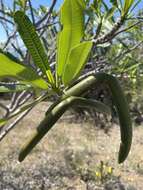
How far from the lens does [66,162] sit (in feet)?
19.7

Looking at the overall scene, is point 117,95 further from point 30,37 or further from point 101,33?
point 101,33

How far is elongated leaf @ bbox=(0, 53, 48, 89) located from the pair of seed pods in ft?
0.17

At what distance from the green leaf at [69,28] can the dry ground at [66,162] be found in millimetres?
4367

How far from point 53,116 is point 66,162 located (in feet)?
18.3

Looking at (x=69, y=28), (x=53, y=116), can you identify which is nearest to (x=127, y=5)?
(x=69, y=28)

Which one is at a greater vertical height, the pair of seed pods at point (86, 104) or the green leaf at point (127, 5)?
the pair of seed pods at point (86, 104)

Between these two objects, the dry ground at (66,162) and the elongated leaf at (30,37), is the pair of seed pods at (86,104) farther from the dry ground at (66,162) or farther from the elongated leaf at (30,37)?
the dry ground at (66,162)

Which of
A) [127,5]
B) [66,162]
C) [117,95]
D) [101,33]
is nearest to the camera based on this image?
[117,95]

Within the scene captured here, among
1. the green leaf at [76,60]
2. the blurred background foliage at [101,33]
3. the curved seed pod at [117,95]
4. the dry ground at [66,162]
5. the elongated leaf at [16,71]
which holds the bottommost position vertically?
the dry ground at [66,162]

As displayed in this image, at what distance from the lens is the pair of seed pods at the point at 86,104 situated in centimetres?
49

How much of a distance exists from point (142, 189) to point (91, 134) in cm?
287

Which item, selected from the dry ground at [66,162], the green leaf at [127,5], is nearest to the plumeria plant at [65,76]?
the green leaf at [127,5]

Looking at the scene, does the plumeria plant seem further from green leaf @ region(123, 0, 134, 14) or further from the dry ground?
the dry ground

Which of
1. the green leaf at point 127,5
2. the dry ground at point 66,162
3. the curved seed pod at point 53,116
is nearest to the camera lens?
the curved seed pod at point 53,116
